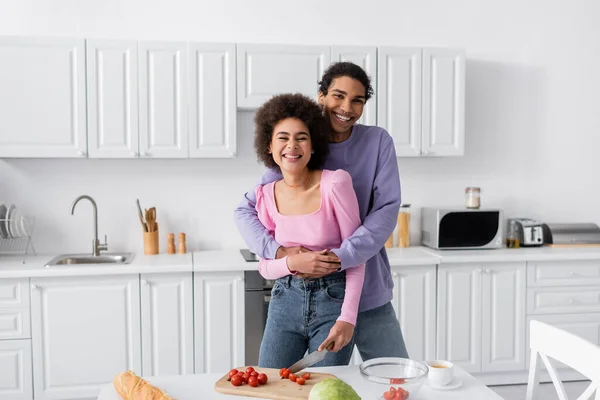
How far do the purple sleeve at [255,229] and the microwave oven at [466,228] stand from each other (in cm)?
186

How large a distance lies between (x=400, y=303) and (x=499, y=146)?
4.43 ft

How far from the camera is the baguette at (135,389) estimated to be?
54.3 inches

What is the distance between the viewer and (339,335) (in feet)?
5.62

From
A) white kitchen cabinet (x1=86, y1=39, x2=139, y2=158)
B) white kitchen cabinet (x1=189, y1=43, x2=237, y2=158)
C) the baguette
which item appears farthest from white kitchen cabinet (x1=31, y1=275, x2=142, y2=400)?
the baguette

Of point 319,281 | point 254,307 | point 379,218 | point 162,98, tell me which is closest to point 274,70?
point 162,98

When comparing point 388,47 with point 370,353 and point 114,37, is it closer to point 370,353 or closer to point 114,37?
point 114,37

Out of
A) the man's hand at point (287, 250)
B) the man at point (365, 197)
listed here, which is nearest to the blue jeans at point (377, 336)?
the man at point (365, 197)

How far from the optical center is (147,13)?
3658 mm

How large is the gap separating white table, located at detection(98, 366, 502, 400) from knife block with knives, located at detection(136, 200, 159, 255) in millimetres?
2075

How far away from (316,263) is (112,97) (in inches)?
80.5

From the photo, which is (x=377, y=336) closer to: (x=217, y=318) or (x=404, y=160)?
(x=217, y=318)

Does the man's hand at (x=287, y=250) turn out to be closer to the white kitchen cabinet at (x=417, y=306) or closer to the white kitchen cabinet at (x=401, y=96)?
the white kitchen cabinet at (x=417, y=306)

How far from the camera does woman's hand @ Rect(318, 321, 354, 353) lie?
1.70 meters

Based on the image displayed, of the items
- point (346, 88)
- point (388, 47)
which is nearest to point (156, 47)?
point (388, 47)
